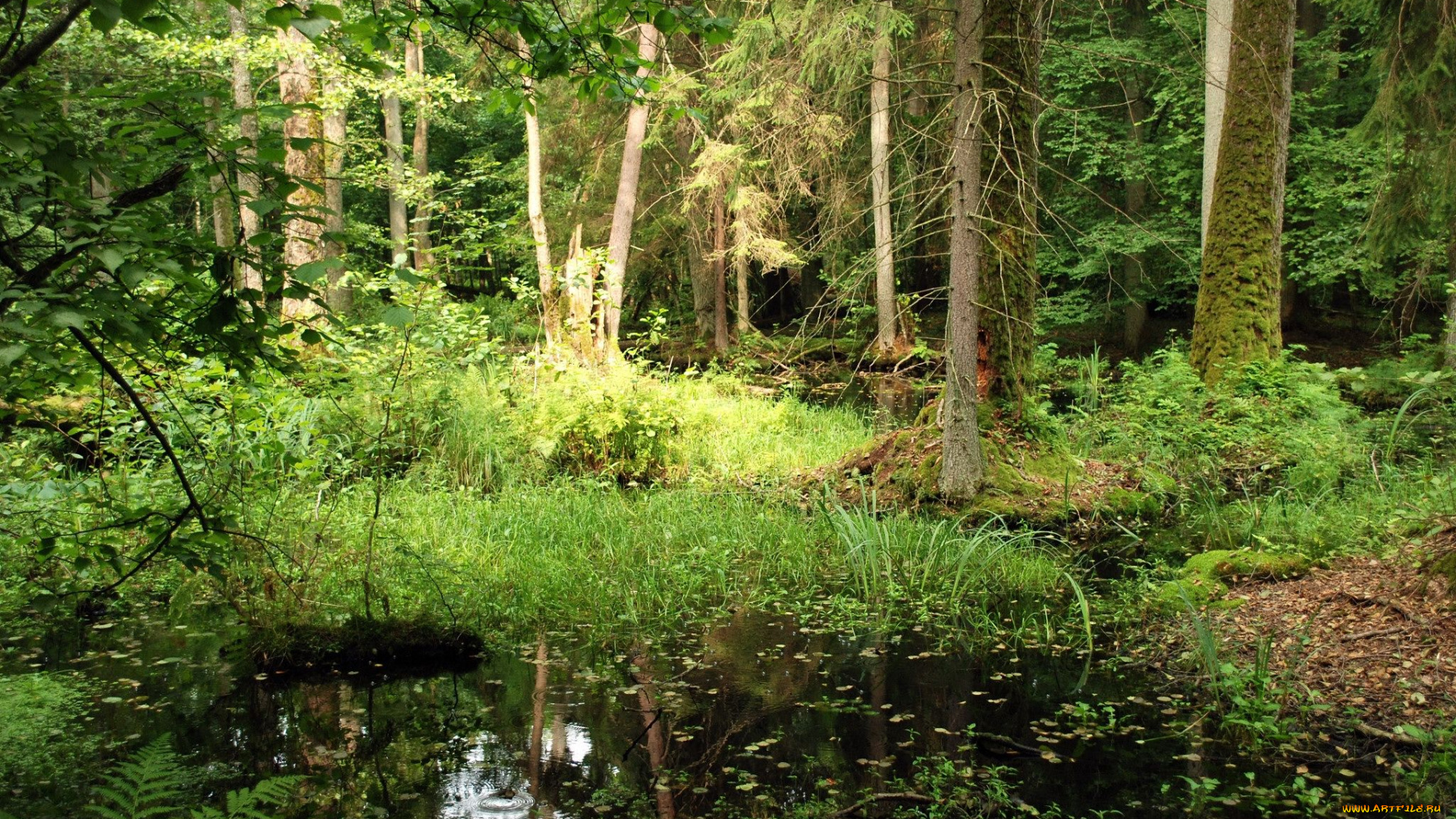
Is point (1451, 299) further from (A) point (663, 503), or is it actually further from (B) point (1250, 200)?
(A) point (663, 503)

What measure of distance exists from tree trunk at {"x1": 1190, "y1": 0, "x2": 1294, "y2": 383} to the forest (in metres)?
0.05

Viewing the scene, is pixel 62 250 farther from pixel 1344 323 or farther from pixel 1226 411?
pixel 1344 323

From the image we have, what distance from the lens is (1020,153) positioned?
717 centimetres

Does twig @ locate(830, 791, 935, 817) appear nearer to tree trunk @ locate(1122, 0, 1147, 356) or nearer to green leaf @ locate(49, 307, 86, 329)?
green leaf @ locate(49, 307, 86, 329)

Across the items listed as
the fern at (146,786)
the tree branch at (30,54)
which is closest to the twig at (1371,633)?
the fern at (146,786)

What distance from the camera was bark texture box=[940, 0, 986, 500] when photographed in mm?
6512

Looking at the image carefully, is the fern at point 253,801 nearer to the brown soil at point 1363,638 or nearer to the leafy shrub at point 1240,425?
the brown soil at point 1363,638

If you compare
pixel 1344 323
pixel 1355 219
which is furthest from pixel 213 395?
pixel 1344 323

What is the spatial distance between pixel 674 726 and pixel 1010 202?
17.4 feet

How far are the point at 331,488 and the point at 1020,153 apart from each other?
5881 mm

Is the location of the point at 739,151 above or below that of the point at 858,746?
above

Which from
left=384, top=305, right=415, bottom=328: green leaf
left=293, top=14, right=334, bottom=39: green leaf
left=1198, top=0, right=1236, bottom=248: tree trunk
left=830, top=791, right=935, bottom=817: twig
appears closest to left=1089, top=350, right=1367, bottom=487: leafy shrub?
left=1198, top=0, right=1236, bottom=248: tree trunk

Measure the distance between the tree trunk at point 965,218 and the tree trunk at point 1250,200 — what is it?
4903 mm

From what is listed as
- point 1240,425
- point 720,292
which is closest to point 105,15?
point 1240,425
